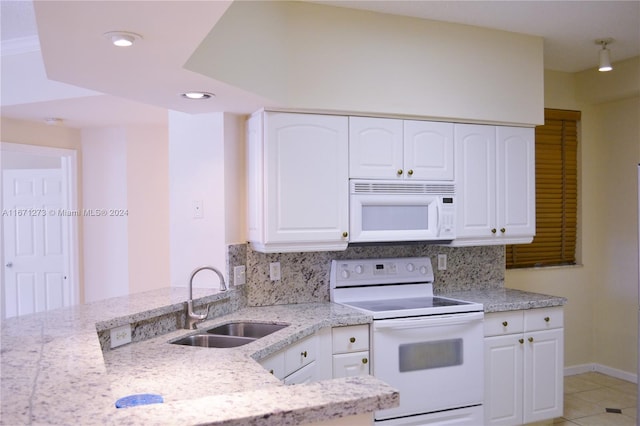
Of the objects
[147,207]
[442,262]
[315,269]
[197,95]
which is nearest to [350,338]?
[315,269]

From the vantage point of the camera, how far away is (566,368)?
460cm

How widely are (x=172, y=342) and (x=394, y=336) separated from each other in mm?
1258

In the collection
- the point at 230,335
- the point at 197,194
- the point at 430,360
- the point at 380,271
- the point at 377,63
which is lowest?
the point at 430,360

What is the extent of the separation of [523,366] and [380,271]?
3.62 ft

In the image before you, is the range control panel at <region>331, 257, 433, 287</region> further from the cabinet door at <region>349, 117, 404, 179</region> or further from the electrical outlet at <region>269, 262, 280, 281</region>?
the cabinet door at <region>349, 117, 404, 179</region>

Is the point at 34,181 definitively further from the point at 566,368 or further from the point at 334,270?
the point at 566,368

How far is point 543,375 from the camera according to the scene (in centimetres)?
352

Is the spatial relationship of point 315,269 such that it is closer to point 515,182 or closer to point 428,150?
point 428,150

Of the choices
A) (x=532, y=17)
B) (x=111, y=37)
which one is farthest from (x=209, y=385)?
(x=532, y=17)

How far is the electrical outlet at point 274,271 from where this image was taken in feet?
11.1

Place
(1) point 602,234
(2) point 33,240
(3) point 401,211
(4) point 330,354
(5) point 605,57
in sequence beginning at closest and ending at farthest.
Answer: (4) point 330,354, (3) point 401,211, (5) point 605,57, (1) point 602,234, (2) point 33,240

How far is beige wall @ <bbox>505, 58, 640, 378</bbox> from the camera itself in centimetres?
444

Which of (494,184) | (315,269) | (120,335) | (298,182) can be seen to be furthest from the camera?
(494,184)

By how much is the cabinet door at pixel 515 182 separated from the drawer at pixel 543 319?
1.76 feet
